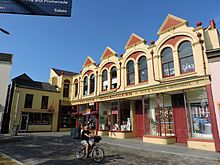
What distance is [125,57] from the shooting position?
61.7 feet

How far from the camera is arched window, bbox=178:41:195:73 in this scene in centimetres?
1366

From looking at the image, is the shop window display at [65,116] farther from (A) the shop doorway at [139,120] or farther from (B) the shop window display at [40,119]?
(A) the shop doorway at [139,120]

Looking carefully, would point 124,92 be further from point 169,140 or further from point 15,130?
point 15,130

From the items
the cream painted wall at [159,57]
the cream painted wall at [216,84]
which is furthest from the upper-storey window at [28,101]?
the cream painted wall at [216,84]

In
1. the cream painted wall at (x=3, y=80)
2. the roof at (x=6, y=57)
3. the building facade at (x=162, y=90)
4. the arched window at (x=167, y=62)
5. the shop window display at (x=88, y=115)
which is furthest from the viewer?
the roof at (x=6, y=57)

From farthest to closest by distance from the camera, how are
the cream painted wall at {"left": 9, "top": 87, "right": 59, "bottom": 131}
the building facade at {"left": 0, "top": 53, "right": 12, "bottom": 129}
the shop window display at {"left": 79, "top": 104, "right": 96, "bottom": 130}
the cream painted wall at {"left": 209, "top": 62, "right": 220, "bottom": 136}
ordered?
the building facade at {"left": 0, "top": 53, "right": 12, "bottom": 129} < the cream painted wall at {"left": 9, "top": 87, "right": 59, "bottom": 131} < the shop window display at {"left": 79, "top": 104, "right": 96, "bottom": 130} < the cream painted wall at {"left": 209, "top": 62, "right": 220, "bottom": 136}

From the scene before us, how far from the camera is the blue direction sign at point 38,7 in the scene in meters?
5.25

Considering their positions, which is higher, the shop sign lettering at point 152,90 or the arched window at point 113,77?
the arched window at point 113,77

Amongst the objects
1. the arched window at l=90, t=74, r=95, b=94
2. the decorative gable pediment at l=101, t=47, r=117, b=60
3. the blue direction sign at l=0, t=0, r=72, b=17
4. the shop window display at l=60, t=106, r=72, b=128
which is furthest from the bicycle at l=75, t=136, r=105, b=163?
the shop window display at l=60, t=106, r=72, b=128

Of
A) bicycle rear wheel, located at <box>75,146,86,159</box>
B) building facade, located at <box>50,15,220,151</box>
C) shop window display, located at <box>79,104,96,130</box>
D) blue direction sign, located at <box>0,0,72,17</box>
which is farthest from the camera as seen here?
shop window display, located at <box>79,104,96,130</box>

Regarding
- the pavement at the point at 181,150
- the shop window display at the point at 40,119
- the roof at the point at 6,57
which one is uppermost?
the roof at the point at 6,57

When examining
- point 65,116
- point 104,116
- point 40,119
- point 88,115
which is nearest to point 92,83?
point 88,115

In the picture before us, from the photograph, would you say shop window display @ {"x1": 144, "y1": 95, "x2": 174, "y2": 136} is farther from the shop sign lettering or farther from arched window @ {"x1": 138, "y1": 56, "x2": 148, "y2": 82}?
arched window @ {"x1": 138, "y1": 56, "x2": 148, "y2": 82}

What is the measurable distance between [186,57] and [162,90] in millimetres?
3280
